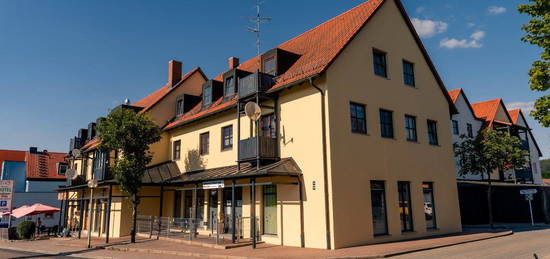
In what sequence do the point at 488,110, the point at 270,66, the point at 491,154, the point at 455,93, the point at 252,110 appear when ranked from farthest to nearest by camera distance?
the point at 488,110 → the point at 455,93 → the point at 491,154 → the point at 270,66 → the point at 252,110

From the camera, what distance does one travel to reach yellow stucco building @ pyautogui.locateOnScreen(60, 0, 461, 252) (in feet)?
49.1

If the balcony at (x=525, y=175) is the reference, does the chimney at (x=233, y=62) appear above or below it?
above

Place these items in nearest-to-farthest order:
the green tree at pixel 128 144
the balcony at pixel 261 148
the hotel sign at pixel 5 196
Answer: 1. the balcony at pixel 261 148
2. the hotel sign at pixel 5 196
3. the green tree at pixel 128 144

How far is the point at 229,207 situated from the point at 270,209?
3.07 metres

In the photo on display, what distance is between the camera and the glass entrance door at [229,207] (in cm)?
1844

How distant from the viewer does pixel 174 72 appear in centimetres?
3109

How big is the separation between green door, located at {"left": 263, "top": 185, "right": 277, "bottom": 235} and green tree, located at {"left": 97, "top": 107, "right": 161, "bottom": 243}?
22.2ft

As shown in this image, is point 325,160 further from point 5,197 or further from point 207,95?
point 5,197

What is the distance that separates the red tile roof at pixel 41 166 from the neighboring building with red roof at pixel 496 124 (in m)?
40.9

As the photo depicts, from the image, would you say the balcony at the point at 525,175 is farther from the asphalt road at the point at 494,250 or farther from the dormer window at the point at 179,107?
the dormer window at the point at 179,107

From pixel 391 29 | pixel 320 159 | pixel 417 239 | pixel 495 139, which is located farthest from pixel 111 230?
pixel 495 139

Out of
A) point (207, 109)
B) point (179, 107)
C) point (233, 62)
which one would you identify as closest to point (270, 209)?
point (207, 109)

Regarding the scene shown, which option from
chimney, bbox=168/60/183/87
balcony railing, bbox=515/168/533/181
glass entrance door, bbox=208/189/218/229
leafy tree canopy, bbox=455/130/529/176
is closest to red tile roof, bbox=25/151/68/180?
chimney, bbox=168/60/183/87

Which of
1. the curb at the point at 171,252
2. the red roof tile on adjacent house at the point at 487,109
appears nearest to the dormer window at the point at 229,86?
the curb at the point at 171,252
